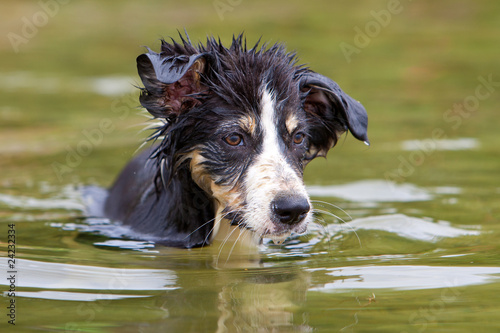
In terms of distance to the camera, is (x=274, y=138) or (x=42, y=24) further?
(x=42, y=24)

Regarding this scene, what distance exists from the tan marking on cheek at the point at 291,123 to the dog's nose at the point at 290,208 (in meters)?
0.71

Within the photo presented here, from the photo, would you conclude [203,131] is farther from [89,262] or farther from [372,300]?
[372,300]

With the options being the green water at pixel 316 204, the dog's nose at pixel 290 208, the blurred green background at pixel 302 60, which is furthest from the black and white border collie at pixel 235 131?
the blurred green background at pixel 302 60

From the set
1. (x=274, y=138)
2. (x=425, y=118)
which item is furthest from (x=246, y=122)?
(x=425, y=118)

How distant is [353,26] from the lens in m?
20.0

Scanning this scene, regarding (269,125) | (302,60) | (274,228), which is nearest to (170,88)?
(269,125)

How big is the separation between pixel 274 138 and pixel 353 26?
48.8 ft

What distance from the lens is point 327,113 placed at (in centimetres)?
650

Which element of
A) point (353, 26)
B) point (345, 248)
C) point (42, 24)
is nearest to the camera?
point (345, 248)

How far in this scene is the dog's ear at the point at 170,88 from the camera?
5.68 meters

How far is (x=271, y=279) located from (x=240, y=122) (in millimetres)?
1197

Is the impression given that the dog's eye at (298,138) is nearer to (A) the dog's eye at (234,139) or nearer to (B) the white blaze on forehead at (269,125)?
(B) the white blaze on forehead at (269,125)

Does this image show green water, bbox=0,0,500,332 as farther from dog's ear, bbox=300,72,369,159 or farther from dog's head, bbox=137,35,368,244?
dog's ear, bbox=300,72,369,159

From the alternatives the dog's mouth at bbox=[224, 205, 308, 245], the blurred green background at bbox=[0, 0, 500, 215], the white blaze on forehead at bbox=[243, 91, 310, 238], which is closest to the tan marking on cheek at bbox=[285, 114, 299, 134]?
the white blaze on forehead at bbox=[243, 91, 310, 238]
